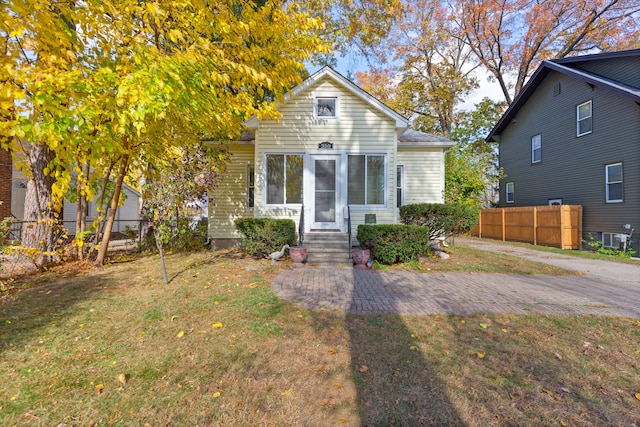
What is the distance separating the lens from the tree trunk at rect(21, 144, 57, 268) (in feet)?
23.0

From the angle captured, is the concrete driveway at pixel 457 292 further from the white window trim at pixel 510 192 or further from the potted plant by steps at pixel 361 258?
the white window trim at pixel 510 192

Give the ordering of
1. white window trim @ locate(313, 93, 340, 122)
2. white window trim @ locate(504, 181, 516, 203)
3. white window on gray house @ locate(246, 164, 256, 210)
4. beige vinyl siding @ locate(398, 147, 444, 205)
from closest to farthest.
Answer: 1. white window trim @ locate(313, 93, 340, 122)
2. white window on gray house @ locate(246, 164, 256, 210)
3. beige vinyl siding @ locate(398, 147, 444, 205)
4. white window trim @ locate(504, 181, 516, 203)

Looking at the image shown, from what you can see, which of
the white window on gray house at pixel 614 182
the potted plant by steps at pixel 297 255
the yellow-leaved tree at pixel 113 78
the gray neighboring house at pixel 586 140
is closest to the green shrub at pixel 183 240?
the yellow-leaved tree at pixel 113 78

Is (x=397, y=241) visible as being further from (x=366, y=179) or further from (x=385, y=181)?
(x=366, y=179)

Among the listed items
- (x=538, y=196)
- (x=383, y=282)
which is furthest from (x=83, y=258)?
(x=538, y=196)

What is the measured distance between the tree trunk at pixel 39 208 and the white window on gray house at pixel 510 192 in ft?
77.7

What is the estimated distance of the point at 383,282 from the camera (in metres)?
6.40

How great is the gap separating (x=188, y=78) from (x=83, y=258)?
6.15 metres

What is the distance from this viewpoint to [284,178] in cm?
994

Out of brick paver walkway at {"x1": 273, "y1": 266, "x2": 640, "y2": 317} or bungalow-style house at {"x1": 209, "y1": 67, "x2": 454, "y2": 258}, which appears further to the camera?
bungalow-style house at {"x1": 209, "y1": 67, "x2": 454, "y2": 258}

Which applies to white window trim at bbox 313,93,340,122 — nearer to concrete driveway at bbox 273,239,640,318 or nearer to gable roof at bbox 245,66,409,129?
gable roof at bbox 245,66,409,129

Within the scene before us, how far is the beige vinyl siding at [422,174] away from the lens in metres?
11.8

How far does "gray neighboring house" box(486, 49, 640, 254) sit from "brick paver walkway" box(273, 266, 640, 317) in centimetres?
827

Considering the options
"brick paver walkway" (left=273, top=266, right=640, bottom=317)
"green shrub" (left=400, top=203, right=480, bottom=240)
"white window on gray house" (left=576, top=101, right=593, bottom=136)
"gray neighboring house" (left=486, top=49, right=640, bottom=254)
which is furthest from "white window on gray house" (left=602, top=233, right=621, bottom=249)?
"green shrub" (left=400, top=203, right=480, bottom=240)
